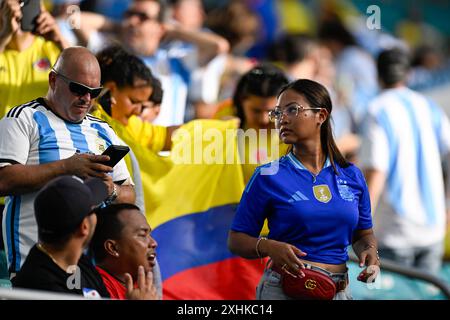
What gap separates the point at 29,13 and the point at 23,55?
0.26 meters

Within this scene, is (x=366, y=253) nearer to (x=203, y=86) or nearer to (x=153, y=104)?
(x=153, y=104)

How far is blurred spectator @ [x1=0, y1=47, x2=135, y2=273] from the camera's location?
14.7 ft

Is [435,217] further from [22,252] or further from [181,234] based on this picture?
[22,252]

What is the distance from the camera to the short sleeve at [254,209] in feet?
15.9

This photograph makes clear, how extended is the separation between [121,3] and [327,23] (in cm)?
400

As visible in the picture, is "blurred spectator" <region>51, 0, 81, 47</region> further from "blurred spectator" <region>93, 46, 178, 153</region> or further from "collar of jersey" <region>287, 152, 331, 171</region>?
"collar of jersey" <region>287, 152, 331, 171</region>

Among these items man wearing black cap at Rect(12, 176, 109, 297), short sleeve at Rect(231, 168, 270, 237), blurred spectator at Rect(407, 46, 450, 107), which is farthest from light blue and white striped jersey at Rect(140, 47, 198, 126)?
blurred spectator at Rect(407, 46, 450, 107)

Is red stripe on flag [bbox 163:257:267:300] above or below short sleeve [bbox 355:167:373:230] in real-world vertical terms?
below

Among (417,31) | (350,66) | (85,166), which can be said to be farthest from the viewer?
(417,31)

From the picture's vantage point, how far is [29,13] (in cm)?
577

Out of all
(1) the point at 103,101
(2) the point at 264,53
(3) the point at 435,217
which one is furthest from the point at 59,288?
(2) the point at 264,53

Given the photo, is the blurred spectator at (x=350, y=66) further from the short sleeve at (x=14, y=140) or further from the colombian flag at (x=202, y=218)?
the short sleeve at (x=14, y=140)

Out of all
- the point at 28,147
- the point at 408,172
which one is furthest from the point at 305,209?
the point at 408,172
